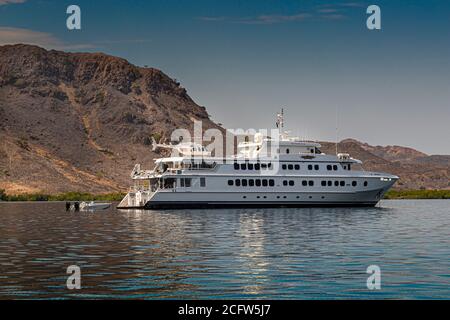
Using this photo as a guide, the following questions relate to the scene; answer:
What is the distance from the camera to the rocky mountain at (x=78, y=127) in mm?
136375

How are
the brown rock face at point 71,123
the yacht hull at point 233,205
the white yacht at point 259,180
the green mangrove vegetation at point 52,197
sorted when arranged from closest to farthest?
the yacht hull at point 233,205, the white yacht at point 259,180, the green mangrove vegetation at point 52,197, the brown rock face at point 71,123

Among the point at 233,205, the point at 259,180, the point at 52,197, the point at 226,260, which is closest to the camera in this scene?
the point at 226,260

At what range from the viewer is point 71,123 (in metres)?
167

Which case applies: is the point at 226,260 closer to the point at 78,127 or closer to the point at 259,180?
the point at 259,180

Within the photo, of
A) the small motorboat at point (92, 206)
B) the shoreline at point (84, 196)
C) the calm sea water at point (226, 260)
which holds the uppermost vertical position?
the shoreline at point (84, 196)

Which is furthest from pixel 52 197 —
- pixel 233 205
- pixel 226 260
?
pixel 226 260

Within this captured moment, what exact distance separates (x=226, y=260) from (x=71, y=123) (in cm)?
14452

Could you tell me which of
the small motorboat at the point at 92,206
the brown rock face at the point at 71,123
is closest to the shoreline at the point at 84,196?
the brown rock face at the point at 71,123

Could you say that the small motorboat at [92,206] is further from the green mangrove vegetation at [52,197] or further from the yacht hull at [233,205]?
the green mangrove vegetation at [52,197]

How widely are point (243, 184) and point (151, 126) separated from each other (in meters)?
109

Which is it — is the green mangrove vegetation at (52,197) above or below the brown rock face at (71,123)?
below

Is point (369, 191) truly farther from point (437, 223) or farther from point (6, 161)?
point (6, 161)

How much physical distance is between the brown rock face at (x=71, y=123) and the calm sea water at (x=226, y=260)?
301 ft
